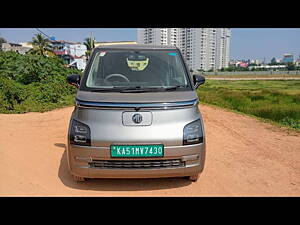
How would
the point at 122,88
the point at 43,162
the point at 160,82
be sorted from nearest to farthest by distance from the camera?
the point at 122,88 → the point at 160,82 → the point at 43,162

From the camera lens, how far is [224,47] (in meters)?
100

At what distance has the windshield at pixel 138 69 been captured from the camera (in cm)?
397

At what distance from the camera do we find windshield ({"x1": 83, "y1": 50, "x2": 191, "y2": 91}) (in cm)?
397

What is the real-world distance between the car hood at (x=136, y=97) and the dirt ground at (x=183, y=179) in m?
1.19

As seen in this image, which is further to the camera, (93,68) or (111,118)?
(93,68)

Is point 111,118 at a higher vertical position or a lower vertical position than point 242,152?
higher

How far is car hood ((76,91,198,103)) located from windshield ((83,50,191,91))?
351 mm

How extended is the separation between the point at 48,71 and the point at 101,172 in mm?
12747

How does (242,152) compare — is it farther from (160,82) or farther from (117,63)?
(117,63)

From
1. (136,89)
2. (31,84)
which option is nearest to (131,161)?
(136,89)

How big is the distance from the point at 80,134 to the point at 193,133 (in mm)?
1370

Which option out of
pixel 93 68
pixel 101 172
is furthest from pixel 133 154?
pixel 93 68

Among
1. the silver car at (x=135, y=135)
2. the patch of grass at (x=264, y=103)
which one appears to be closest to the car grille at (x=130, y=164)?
the silver car at (x=135, y=135)

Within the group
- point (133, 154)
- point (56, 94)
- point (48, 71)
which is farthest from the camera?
point (48, 71)
